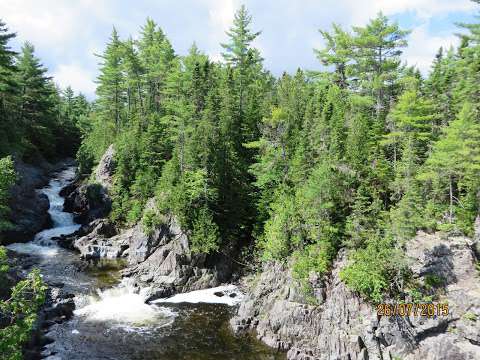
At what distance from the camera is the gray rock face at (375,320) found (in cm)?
2484

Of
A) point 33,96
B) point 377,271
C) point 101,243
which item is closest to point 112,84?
point 33,96

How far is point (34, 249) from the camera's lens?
4538cm

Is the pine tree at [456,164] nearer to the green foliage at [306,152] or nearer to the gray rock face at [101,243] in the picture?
the green foliage at [306,152]

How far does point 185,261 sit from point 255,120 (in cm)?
2093

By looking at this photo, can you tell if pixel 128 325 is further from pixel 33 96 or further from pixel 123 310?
pixel 33 96

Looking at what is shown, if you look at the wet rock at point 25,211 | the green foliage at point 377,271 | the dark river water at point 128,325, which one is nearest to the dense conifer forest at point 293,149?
the green foliage at point 377,271

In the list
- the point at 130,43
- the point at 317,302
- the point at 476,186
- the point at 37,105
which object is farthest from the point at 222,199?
the point at 37,105

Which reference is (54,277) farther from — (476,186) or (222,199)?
(476,186)

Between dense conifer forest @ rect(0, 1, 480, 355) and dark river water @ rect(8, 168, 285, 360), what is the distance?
6.82m

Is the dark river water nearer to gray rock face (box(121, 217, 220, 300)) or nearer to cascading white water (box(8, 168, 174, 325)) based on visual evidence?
cascading white water (box(8, 168, 174, 325))

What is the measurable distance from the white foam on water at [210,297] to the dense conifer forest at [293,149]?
446 centimetres

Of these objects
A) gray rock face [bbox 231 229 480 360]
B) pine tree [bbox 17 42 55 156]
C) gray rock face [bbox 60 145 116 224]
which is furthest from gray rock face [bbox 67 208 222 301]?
pine tree [bbox 17 42 55 156]

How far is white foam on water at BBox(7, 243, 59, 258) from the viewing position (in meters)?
44.1
